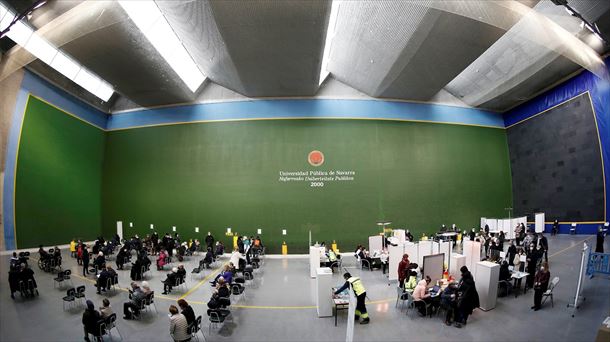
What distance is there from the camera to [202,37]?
1314 centimetres

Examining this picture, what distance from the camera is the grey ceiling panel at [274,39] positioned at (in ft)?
34.9

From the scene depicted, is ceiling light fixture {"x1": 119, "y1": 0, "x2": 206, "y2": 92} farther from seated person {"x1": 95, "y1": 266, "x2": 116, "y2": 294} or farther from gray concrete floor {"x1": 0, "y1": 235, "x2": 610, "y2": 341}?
gray concrete floor {"x1": 0, "y1": 235, "x2": 610, "y2": 341}

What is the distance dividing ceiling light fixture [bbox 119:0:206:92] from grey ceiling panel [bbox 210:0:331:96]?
11.2 ft

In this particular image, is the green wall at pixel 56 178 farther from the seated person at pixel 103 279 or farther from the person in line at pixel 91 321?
the person in line at pixel 91 321

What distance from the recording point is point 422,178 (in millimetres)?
19719

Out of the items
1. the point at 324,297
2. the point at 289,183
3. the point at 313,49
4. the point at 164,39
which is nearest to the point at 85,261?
the point at 324,297

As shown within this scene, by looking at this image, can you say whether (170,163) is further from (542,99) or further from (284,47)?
(542,99)

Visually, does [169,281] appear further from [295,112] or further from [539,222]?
[539,222]

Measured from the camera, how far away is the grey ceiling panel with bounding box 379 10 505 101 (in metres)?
11.6

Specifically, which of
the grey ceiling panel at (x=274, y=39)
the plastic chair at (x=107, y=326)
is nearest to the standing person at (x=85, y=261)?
the plastic chair at (x=107, y=326)

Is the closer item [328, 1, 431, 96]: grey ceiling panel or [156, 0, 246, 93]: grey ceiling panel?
[156, 0, 246, 93]: grey ceiling panel

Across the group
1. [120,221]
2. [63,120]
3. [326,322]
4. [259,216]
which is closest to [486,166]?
[259,216]

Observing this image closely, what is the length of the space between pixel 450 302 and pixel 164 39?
16.0m

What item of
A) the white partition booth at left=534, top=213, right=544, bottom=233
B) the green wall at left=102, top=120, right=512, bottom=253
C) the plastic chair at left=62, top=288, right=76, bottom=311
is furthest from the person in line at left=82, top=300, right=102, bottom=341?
the white partition booth at left=534, top=213, right=544, bottom=233
